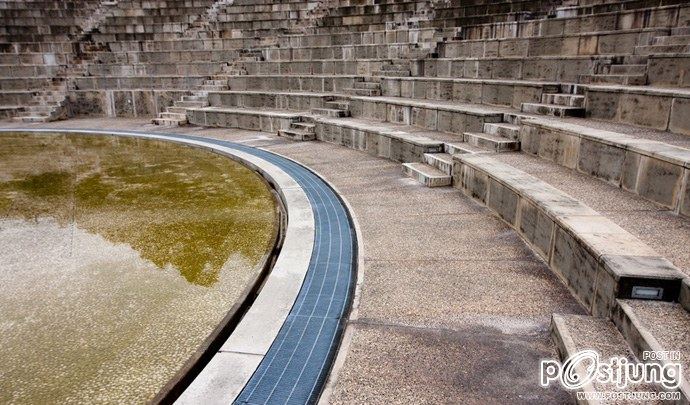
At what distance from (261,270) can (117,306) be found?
43.3 inches

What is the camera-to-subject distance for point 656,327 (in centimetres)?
214

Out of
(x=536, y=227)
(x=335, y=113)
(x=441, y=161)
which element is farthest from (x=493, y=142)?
(x=335, y=113)

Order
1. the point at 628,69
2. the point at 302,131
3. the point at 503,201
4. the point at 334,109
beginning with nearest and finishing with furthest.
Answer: the point at 503,201 < the point at 628,69 < the point at 302,131 < the point at 334,109

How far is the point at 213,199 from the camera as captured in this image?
5.81 meters

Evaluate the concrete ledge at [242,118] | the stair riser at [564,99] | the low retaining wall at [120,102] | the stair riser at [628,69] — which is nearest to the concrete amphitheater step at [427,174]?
the stair riser at [564,99]

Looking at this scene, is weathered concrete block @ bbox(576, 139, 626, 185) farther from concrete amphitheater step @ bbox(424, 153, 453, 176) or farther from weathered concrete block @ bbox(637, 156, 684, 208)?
concrete amphitheater step @ bbox(424, 153, 453, 176)

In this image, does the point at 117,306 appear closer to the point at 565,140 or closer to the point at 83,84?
the point at 565,140

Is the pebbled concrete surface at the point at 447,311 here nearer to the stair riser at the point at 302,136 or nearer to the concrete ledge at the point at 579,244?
the concrete ledge at the point at 579,244

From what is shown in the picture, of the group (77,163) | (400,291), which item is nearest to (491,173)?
(400,291)

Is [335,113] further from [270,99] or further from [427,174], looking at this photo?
[427,174]

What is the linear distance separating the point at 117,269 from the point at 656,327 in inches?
152

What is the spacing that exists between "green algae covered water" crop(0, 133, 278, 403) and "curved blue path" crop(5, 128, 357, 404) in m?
0.54

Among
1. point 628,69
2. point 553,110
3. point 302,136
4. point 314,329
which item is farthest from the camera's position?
point 302,136

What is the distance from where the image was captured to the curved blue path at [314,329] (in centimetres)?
218
